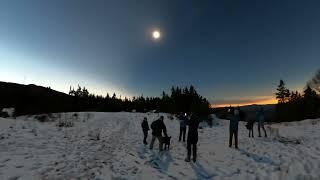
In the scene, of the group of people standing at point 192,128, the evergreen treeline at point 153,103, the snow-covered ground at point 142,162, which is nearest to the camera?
the snow-covered ground at point 142,162

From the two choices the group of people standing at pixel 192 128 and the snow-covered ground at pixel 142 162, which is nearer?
the snow-covered ground at pixel 142 162

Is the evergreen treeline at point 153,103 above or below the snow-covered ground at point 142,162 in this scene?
above

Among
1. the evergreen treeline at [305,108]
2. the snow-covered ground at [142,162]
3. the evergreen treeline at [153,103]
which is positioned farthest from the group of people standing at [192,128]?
the evergreen treeline at [305,108]

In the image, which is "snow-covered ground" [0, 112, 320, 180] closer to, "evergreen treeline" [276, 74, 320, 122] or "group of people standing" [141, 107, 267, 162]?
"group of people standing" [141, 107, 267, 162]

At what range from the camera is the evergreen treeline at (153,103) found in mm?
74225

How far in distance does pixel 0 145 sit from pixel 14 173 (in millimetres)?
5073

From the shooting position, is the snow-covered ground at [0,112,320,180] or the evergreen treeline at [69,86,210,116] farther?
the evergreen treeline at [69,86,210,116]

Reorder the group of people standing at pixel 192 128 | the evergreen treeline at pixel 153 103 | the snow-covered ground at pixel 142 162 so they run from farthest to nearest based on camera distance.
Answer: the evergreen treeline at pixel 153 103 → the group of people standing at pixel 192 128 → the snow-covered ground at pixel 142 162

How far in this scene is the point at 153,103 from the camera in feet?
376

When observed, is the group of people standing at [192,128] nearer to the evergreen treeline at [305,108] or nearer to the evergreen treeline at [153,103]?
the evergreen treeline at [153,103]

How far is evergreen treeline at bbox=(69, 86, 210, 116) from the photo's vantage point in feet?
244

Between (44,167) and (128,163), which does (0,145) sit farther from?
(128,163)

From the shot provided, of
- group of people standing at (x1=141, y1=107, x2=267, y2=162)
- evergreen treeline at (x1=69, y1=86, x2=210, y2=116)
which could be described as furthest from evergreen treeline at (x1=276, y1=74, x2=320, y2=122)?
group of people standing at (x1=141, y1=107, x2=267, y2=162)

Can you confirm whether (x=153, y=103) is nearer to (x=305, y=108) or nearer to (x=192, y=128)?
(x=305, y=108)
